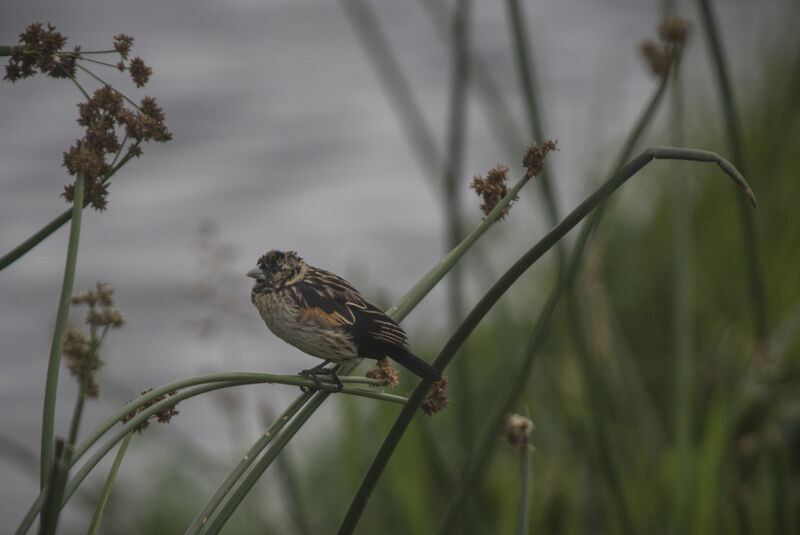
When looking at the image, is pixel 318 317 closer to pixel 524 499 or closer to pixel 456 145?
pixel 524 499

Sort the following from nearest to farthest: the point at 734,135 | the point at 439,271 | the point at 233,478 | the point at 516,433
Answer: the point at 233,478
the point at 439,271
the point at 516,433
the point at 734,135

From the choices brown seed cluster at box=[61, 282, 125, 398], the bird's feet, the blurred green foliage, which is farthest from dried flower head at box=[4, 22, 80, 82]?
the blurred green foliage

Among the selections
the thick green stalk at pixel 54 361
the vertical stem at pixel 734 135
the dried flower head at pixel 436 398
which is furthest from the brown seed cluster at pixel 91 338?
the vertical stem at pixel 734 135

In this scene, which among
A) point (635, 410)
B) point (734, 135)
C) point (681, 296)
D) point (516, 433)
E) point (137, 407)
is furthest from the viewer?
point (635, 410)

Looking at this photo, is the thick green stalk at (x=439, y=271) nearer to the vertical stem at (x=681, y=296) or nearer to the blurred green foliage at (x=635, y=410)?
the blurred green foliage at (x=635, y=410)

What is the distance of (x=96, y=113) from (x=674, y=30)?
98 centimetres

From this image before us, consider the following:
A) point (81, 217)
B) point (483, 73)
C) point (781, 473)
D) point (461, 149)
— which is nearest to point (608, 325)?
point (781, 473)

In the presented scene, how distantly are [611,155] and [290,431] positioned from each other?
11.8 feet

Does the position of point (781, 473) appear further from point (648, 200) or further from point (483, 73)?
point (648, 200)

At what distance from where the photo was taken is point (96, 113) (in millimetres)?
741

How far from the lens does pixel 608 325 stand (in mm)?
2307

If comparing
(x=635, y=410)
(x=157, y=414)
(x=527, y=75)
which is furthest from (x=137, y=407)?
(x=635, y=410)

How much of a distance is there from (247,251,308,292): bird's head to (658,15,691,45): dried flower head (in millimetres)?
785

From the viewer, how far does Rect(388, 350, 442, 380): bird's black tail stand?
0.72m
